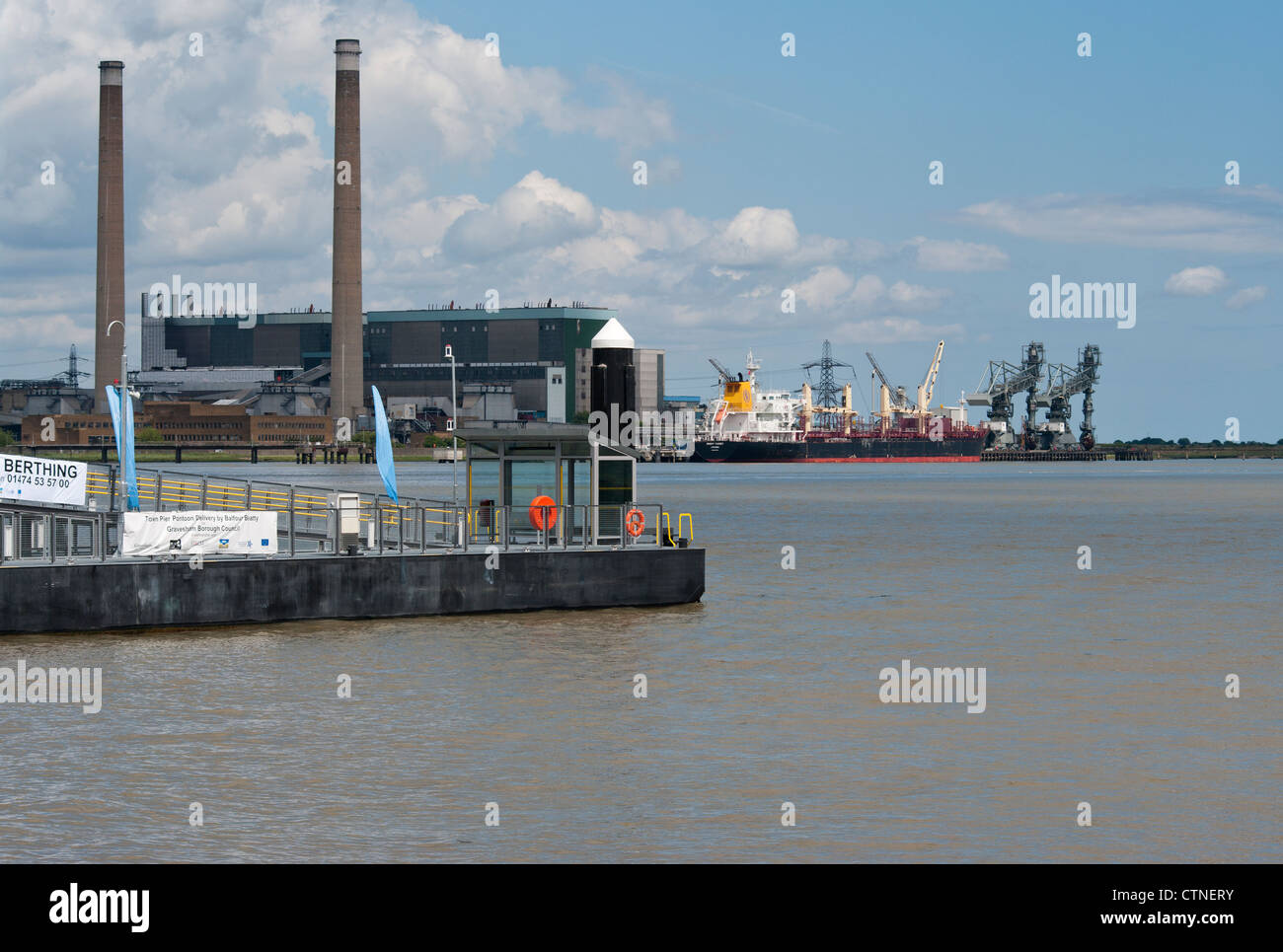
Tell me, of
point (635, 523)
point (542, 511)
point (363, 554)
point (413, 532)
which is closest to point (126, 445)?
point (363, 554)

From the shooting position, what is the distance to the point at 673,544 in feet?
136

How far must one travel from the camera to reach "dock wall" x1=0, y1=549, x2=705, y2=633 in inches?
1351

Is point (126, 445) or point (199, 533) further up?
point (126, 445)

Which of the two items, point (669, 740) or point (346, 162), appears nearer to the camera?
point (669, 740)

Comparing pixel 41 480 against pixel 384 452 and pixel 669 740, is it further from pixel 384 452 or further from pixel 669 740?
pixel 669 740

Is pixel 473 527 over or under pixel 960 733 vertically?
over

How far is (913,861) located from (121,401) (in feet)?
95.5

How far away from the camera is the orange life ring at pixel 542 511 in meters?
39.3

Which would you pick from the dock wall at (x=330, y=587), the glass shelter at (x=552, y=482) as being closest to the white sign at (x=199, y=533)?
the dock wall at (x=330, y=587)

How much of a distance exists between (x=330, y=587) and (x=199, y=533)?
3111 mm

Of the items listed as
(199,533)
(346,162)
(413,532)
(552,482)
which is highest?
(346,162)

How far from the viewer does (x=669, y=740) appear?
80.8 ft
